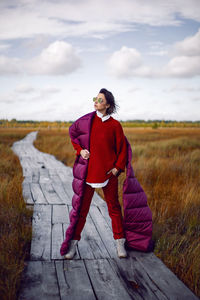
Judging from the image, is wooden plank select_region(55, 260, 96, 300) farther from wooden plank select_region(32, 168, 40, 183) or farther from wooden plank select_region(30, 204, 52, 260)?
wooden plank select_region(32, 168, 40, 183)

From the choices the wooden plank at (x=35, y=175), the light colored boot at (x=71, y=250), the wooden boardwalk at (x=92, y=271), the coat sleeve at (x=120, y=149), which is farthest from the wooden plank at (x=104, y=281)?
the wooden plank at (x=35, y=175)

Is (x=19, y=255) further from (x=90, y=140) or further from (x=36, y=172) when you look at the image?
(x=36, y=172)

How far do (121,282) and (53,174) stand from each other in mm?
4657

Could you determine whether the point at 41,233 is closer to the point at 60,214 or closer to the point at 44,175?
the point at 60,214

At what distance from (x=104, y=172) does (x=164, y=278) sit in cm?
105

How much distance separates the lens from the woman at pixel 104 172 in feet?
8.13

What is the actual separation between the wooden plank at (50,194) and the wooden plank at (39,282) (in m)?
1.91

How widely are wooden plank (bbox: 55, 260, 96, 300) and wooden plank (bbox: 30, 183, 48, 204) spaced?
6.17ft

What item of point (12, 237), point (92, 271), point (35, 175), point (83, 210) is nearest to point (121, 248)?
point (92, 271)

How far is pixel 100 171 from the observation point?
8.11ft

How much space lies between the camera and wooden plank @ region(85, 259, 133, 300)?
196cm

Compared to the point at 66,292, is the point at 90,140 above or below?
above

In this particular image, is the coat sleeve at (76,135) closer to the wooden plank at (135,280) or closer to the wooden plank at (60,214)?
the wooden plank at (135,280)

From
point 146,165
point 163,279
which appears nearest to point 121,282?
point 163,279
